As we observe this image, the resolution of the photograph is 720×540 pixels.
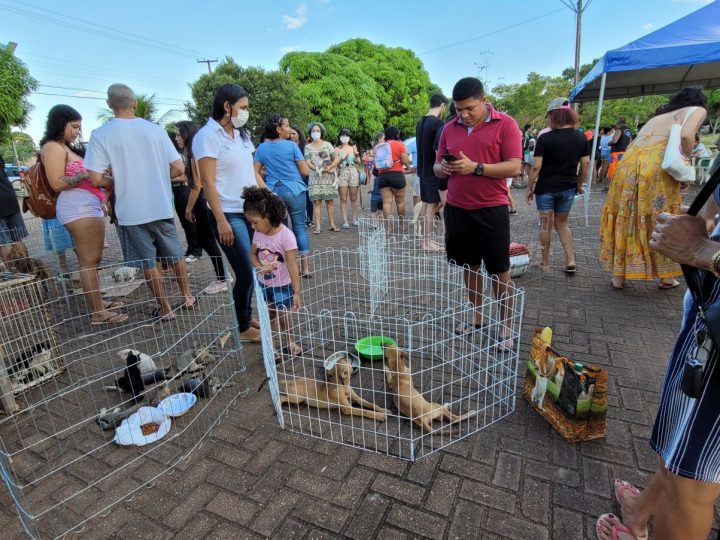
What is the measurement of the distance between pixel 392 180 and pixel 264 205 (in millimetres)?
4155

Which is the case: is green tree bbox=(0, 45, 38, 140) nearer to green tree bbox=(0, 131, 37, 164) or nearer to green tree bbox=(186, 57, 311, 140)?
green tree bbox=(186, 57, 311, 140)

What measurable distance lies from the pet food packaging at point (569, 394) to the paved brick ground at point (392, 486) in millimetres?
91

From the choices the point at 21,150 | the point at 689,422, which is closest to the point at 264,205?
the point at 689,422

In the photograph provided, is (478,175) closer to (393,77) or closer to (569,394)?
(569,394)

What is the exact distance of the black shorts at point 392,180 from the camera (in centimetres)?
664

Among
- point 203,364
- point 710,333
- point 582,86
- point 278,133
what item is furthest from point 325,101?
point 710,333

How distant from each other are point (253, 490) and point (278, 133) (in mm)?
3517

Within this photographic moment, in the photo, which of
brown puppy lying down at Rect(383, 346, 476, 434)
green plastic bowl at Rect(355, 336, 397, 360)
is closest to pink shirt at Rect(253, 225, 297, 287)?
green plastic bowl at Rect(355, 336, 397, 360)

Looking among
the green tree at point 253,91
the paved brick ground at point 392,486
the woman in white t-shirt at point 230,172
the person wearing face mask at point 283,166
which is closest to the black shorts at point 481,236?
the paved brick ground at point 392,486

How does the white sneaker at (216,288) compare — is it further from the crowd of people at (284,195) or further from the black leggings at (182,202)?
the black leggings at (182,202)

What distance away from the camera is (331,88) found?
24438 mm

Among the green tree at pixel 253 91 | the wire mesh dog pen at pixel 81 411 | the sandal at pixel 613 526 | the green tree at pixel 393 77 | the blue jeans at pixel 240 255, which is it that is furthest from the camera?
the green tree at pixel 393 77

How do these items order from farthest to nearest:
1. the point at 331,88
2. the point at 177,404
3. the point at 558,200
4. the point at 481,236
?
the point at 331,88, the point at 558,200, the point at 481,236, the point at 177,404

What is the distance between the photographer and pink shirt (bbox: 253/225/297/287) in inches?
116
